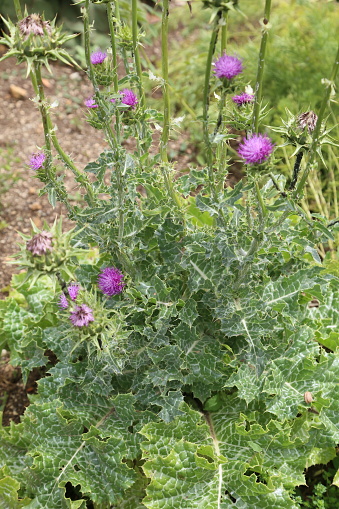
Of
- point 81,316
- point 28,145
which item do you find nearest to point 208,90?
point 81,316

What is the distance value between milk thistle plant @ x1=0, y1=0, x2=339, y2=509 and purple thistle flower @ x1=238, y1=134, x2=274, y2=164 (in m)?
0.29

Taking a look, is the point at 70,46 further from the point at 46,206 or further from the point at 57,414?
the point at 57,414

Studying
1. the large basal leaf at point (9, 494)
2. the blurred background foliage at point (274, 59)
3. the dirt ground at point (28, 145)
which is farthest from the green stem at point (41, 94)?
the blurred background foliage at point (274, 59)

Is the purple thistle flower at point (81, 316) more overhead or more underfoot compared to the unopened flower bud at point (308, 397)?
more overhead

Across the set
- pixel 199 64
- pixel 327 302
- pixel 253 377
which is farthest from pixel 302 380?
pixel 199 64

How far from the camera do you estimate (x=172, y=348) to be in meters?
2.84

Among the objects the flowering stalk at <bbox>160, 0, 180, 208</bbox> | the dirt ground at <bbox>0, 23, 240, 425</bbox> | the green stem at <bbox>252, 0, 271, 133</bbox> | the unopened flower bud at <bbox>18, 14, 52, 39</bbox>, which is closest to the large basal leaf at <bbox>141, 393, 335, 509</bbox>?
the flowering stalk at <bbox>160, 0, 180, 208</bbox>

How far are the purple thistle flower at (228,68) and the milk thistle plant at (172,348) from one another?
34 centimetres

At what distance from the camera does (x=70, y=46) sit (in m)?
7.12

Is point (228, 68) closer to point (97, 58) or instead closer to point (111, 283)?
point (97, 58)

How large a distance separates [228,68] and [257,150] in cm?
32

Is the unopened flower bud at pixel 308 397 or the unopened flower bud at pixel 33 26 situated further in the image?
the unopened flower bud at pixel 308 397

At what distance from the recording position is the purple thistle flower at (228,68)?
2010 mm

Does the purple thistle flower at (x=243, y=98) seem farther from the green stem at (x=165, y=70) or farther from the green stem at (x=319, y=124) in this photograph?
the green stem at (x=319, y=124)
